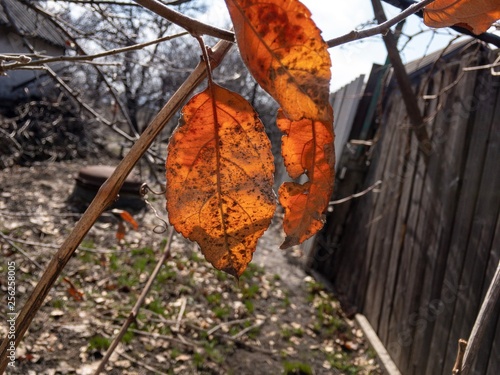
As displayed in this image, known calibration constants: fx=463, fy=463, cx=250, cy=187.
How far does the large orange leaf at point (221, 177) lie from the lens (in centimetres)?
33

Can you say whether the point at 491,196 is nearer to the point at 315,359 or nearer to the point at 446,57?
the point at 446,57

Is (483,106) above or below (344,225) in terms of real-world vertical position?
above

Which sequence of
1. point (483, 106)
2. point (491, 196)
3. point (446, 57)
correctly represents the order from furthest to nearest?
point (446, 57)
point (483, 106)
point (491, 196)

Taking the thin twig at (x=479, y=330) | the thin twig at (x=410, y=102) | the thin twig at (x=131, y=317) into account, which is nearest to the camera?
the thin twig at (x=479, y=330)

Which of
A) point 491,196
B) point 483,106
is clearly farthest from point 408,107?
point 491,196

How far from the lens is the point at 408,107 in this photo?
106 inches

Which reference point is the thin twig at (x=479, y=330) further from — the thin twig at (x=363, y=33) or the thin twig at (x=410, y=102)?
the thin twig at (x=410, y=102)

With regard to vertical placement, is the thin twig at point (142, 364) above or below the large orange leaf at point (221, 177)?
below

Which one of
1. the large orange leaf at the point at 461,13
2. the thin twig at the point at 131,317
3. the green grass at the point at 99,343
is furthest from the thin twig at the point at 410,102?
the green grass at the point at 99,343

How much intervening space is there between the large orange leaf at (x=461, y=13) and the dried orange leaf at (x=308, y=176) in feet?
0.38

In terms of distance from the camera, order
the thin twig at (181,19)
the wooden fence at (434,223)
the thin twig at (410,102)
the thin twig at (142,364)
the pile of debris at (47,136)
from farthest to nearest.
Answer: the pile of debris at (47,136) < the thin twig at (142,364) < the wooden fence at (434,223) < the thin twig at (410,102) < the thin twig at (181,19)

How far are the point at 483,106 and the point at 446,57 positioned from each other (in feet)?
2.11

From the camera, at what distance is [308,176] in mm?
327

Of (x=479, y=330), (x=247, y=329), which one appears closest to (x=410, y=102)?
(x=247, y=329)
